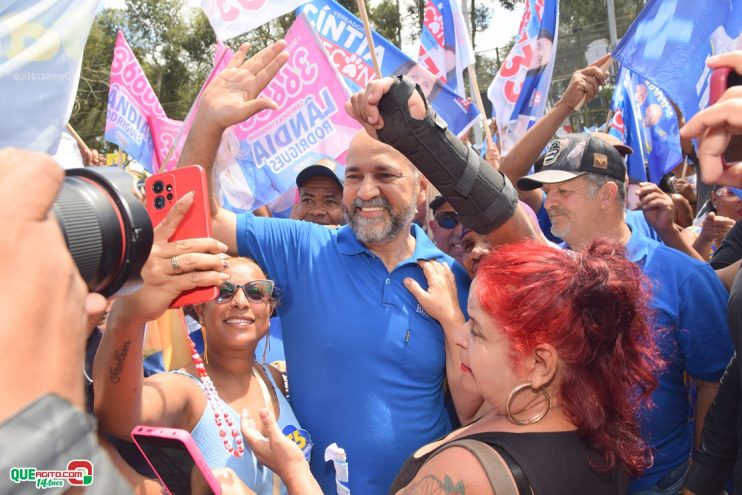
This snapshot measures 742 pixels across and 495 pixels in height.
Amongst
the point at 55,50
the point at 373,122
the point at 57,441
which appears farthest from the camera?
the point at 55,50

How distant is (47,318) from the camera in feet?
2.15

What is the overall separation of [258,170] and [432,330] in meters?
2.37

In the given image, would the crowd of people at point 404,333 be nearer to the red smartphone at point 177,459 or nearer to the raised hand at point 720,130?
the raised hand at point 720,130

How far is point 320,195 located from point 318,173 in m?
0.13

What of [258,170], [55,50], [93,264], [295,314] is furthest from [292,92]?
[93,264]

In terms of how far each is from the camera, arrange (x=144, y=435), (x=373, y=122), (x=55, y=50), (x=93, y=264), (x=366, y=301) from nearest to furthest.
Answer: (x=93, y=264), (x=144, y=435), (x=373, y=122), (x=366, y=301), (x=55, y=50)

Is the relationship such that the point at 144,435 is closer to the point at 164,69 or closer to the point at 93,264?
the point at 93,264

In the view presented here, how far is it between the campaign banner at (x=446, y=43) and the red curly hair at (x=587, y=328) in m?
3.46

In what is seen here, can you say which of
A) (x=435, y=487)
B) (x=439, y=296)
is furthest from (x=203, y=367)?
(x=435, y=487)

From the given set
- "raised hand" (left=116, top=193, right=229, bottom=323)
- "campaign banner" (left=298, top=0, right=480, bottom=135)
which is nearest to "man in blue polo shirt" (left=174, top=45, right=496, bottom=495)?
"raised hand" (left=116, top=193, right=229, bottom=323)

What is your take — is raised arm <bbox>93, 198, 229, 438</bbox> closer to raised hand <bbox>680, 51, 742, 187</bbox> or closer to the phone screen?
the phone screen

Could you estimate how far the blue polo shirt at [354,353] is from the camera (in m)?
2.24

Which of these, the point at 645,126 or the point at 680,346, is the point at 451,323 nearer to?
the point at 680,346

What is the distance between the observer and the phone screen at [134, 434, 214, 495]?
145 cm
